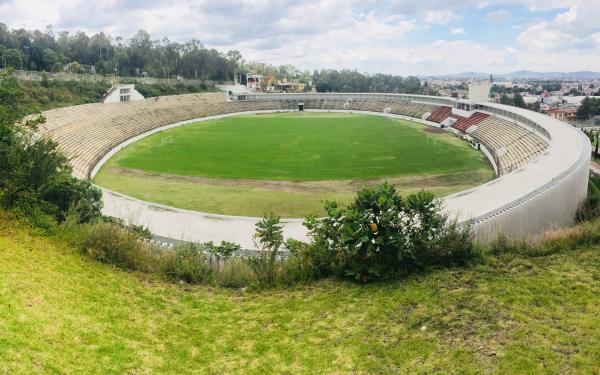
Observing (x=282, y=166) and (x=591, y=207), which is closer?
(x=591, y=207)

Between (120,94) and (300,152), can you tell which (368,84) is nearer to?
(120,94)

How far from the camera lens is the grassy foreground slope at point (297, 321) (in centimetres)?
636

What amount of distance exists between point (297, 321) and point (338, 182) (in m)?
19.6

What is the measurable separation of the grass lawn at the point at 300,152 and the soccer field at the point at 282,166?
64 mm

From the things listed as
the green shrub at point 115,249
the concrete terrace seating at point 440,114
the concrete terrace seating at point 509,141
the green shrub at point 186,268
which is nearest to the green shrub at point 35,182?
the green shrub at point 115,249

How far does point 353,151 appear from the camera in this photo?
120 ft

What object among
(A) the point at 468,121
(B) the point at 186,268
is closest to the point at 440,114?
(A) the point at 468,121

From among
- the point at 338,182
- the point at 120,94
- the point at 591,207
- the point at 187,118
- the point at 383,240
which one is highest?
the point at 120,94

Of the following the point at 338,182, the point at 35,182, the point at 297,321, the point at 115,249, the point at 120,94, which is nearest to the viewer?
the point at 297,321

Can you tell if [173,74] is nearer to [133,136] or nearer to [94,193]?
[133,136]

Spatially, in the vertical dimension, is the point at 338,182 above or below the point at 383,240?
below

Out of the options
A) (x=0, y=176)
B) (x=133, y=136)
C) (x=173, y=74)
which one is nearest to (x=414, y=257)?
(x=0, y=176)

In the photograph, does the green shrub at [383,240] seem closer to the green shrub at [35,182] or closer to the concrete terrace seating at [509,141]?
the green shrub at [35,182]

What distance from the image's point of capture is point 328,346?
23.3ft
